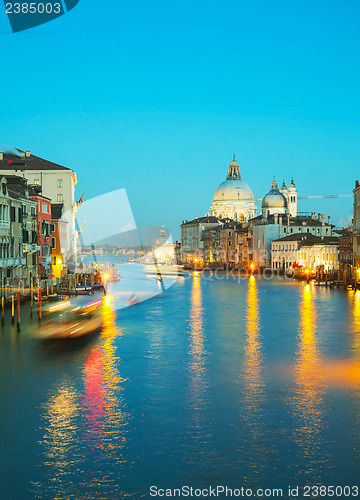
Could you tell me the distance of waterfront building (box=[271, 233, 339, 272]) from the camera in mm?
72812

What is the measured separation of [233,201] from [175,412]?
454ft

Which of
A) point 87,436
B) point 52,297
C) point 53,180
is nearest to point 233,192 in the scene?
point 53,180

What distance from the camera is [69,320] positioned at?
2766 cm

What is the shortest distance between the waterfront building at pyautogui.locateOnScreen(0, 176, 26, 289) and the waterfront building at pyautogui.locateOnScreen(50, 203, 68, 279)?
10.0 metres

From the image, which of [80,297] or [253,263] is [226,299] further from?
[253,263]

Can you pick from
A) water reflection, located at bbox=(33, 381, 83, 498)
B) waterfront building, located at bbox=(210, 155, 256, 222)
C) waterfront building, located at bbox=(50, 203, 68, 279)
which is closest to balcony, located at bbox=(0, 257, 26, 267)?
waterfront building, located at bbox=(50, 203, 68, 279)

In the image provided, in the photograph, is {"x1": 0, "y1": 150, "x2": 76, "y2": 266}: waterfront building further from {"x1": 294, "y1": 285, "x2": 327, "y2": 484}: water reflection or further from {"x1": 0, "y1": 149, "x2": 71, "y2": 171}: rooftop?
{"x1": 294, "y1": 285, "x2": 327, "y2": 484}: water reflection

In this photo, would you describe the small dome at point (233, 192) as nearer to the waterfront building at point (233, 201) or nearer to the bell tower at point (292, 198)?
the waterfront building at point (233, 201)

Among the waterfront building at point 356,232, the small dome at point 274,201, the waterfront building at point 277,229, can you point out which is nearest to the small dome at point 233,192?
the small dome at point 274,201

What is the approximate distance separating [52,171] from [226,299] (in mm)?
23303

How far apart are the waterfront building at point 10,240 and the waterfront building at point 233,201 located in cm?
11136

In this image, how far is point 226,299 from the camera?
42156mm

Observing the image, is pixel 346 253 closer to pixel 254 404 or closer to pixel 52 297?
pixel 52 297

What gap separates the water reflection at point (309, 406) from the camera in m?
10.8
